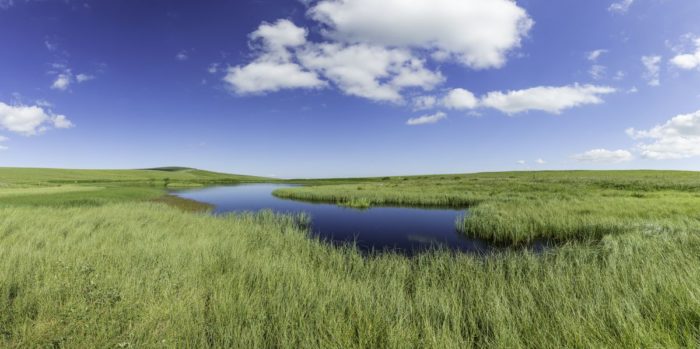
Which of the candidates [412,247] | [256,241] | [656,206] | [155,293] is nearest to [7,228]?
[256,241]

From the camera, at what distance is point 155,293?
5.71 meters

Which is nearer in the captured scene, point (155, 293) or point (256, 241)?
point (155, 293)

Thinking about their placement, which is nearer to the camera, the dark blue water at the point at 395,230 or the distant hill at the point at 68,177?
the dark blue water at the point at 395,230

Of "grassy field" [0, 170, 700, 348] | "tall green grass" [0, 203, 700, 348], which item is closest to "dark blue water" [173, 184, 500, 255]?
"grassy field" [0, 170, 700, 348]

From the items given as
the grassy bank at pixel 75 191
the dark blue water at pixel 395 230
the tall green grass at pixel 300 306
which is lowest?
the dark blue water at pixel 395 230

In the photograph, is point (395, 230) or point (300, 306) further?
point (395, 230)

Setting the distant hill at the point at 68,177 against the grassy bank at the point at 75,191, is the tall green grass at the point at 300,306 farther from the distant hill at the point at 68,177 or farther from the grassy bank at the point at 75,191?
the distant hill at the point at 68,177

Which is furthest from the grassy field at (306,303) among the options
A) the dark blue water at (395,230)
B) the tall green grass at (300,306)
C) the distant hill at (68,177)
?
the distant hill at (68,177)

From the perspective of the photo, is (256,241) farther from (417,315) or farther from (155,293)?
(417,315)

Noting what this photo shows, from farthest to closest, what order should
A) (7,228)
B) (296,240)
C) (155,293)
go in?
(296,240) → (7,228) → (155,293)

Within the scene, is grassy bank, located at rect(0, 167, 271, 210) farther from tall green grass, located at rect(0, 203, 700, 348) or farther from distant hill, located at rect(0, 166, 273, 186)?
tall green grass, located at rect(0, 203, 700, 348)

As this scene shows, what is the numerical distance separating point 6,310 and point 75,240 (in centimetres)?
628

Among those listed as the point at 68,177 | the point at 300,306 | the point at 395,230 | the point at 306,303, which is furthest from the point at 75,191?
the point at 68,177

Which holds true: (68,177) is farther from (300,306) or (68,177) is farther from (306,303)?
(300,306)
